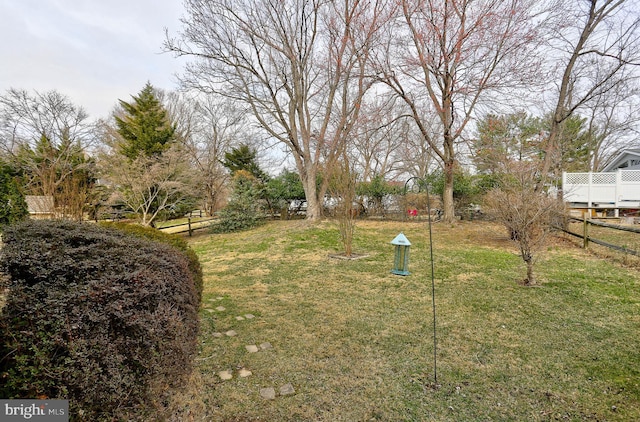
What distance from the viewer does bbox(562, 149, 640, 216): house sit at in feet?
39.9

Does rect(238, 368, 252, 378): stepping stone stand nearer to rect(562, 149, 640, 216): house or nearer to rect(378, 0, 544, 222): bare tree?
rect(378, 0, 544, 222): bare tree

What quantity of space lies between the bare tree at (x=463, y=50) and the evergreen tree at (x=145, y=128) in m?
11.4

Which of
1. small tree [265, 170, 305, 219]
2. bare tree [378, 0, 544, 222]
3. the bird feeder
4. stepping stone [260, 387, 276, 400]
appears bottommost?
stepping stone [260, 387, 276, 400]

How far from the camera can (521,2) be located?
28.9ft

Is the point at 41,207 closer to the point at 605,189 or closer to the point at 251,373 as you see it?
the point at 251,373

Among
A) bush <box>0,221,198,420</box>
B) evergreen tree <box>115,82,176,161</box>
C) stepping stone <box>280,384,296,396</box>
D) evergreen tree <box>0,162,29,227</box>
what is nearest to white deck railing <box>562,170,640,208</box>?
stepping stone <box>280,384,296,396</box>

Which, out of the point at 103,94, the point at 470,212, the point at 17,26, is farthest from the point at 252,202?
the point at 103,94

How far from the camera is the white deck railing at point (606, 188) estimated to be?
39.9 ft

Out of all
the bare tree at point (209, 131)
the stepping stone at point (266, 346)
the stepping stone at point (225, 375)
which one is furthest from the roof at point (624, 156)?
the bare tree at point (209, 131)

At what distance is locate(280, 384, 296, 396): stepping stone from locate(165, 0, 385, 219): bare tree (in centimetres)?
830

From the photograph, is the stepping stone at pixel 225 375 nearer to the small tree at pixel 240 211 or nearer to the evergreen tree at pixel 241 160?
the small tree at pixel 240 211

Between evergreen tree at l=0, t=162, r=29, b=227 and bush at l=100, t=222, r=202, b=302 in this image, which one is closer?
bush at l=100, t=222, r=202, b=302

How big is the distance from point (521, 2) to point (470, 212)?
7.24m

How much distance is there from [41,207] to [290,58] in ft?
29.9
